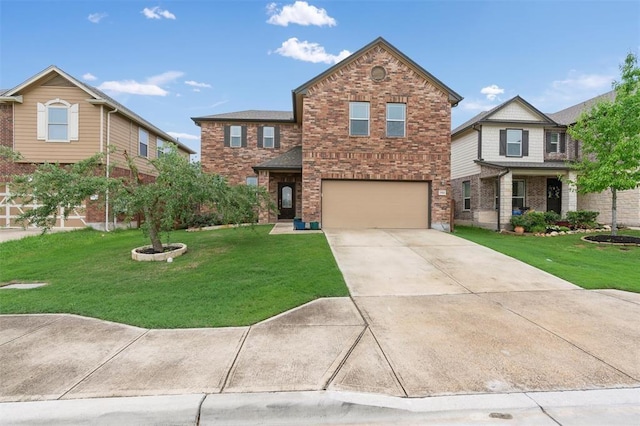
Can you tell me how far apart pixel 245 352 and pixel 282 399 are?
97 cm

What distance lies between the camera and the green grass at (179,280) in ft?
16.3

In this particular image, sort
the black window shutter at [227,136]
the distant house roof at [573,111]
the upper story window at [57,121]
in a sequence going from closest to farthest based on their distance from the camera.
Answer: the upper story window at [57,121] → the distant house roof at [573,111] → the black window shutter at [227,136]

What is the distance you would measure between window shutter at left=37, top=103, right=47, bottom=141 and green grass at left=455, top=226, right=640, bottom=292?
62.3 ft

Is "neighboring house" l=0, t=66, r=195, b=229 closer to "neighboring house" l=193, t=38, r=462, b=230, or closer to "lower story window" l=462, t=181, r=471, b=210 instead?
A: "neighboring house" l=193, t=38, r=462, b=230

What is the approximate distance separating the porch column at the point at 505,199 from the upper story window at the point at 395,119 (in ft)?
20.3

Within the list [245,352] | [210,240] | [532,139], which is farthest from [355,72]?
[245,352]

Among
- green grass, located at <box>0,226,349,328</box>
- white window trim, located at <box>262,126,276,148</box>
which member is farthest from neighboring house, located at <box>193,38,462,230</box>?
white window trim, located at <box>262,126,276,148</box>

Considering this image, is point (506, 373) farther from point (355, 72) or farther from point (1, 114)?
point (1, 114)

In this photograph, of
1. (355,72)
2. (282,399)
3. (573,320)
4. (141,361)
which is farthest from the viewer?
(355,72)

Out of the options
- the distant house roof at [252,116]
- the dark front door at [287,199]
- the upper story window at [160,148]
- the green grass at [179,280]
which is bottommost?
the green grass at [179,280]

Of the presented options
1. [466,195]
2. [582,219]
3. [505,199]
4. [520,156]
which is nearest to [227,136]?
[466,195]

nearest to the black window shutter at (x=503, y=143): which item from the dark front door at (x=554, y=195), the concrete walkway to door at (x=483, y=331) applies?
the dark front door at (x=554, y=195)

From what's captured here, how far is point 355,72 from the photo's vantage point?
44.8ft

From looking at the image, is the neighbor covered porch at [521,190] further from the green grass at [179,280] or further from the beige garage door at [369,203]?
the green grass at [179,280]
